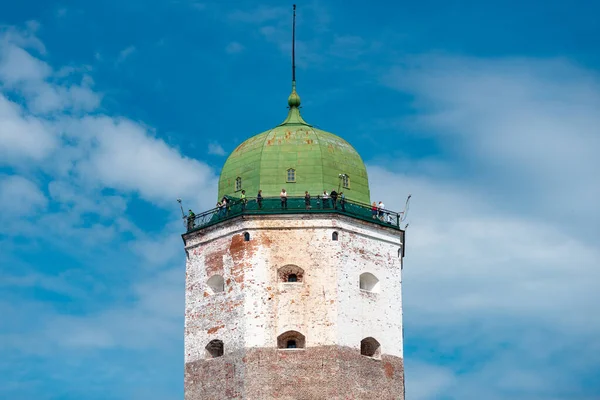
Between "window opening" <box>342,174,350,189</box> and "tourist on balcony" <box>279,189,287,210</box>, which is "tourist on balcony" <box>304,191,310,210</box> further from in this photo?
"window opening" <box>342,174,350,189</box>

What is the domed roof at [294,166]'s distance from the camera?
236 ft

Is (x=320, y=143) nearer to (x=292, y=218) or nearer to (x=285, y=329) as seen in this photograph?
(x=292, y=218)

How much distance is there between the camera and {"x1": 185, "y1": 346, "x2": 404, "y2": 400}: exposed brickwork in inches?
2657

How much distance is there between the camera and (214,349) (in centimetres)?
7012

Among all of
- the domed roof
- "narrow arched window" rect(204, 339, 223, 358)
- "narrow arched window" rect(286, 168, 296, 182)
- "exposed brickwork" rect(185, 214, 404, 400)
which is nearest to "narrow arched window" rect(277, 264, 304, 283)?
"exposed brickwork" rect(185, 214, 404, 400)

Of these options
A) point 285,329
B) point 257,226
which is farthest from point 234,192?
point 285,329

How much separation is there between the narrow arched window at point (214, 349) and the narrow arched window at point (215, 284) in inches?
95.5

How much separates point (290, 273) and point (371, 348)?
5029 mm

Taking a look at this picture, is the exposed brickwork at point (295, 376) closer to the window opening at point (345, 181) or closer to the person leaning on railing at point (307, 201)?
the person leaning on railing at point (307, 201)

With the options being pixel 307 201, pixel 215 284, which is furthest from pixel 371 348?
pixel 215 284

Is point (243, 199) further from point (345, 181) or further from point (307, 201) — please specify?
point (345, 181)

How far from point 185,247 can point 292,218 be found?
5.84m

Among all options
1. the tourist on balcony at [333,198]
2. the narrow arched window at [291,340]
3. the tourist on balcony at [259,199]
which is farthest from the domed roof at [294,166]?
the narrow arched window at [291,340]

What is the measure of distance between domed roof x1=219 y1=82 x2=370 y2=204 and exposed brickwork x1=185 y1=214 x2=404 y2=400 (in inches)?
81.9
